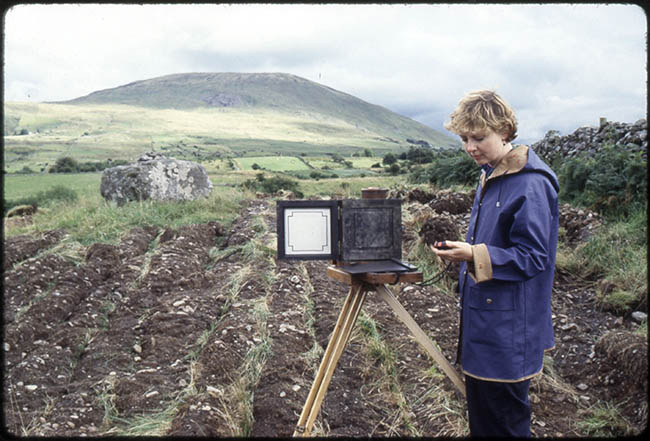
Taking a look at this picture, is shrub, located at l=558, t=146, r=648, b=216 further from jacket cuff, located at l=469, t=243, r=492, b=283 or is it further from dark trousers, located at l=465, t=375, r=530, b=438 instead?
jacket cuff, located at l=469, t=243, r=492, b=283

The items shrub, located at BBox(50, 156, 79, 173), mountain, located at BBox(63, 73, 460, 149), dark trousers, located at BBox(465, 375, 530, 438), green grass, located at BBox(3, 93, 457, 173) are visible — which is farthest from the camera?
mountain, located at BBox(63, 73, 460, 149)

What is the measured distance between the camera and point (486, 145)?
2154 millimetres

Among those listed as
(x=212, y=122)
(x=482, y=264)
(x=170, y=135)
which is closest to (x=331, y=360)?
(x=482, y=264)

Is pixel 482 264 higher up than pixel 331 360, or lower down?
higher up

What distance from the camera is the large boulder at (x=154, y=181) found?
11.1m

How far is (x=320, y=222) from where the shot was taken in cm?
252

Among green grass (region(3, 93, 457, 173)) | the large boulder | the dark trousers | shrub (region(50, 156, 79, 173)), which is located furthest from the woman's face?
green grass (region(3, 93, 457, 173))

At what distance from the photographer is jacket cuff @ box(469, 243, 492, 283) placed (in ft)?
6.59

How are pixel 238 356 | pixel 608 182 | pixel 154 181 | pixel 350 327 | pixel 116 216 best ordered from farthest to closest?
pixel 154 181
pixel 116 216
pixel 608 182
pixel 238 356
pixel 350 327

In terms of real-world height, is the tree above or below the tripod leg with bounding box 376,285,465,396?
above

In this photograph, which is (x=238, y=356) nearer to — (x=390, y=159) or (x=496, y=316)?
(x=496, y=316)

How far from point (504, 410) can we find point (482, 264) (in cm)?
72

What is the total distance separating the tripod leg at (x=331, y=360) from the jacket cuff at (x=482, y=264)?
2.28 ft

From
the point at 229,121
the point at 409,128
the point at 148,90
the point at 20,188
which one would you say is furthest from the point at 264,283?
the point at 148,90
